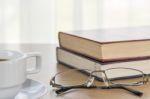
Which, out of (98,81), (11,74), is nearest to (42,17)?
(98,81)

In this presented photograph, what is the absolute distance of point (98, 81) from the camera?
710 millimetres

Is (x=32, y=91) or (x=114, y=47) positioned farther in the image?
(x=114, y=47)

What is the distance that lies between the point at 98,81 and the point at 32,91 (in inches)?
6.5

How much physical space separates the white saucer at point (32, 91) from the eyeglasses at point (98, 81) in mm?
42

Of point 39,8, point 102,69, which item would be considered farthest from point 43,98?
point 39,8

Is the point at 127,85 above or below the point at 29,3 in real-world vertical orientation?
below

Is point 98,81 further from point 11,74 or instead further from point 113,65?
point 11,74

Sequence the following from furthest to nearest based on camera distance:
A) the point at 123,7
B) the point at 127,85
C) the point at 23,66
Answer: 1. the point at 123,7
2. the point at 127,85
3. the point at 23,66

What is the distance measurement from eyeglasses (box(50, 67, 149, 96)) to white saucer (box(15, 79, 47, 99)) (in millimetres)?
42

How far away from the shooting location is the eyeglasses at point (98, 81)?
2.19 feet

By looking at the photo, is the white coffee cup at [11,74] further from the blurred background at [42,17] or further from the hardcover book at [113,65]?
the blurred background at [42,17]

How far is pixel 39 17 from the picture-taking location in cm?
198

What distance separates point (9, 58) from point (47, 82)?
165mm

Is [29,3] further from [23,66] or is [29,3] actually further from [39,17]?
[23,66]
